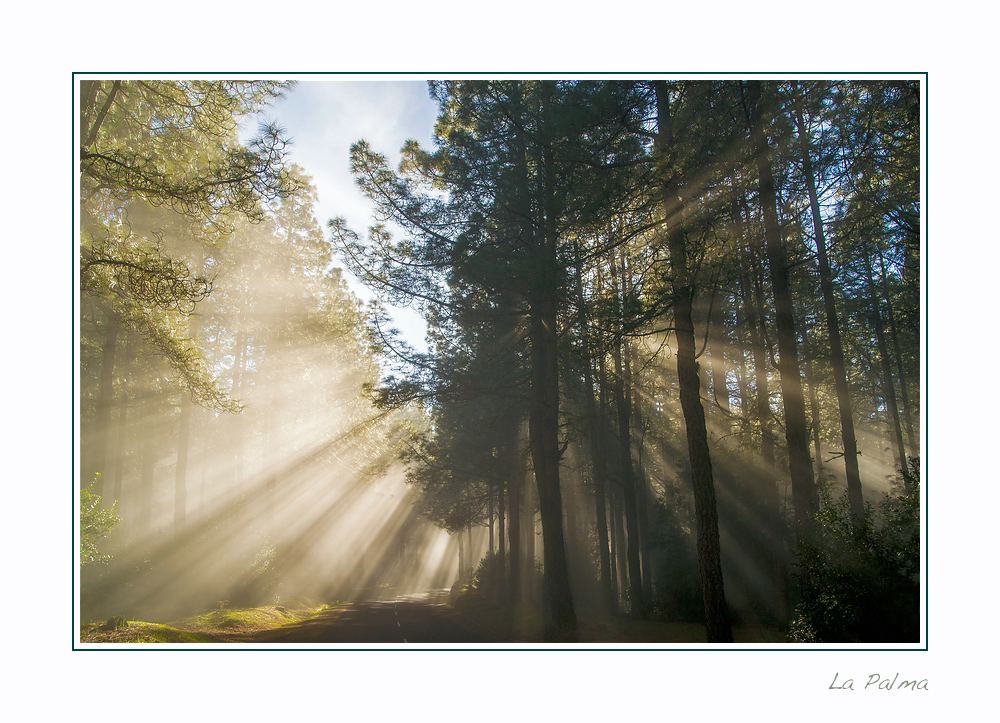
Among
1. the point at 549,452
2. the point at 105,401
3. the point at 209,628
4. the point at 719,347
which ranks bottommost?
the point at 209,628

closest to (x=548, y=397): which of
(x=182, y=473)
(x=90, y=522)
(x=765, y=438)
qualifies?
(x=765, y=438)

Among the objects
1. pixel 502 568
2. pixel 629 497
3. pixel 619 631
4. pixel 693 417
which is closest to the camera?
pixel 693 417

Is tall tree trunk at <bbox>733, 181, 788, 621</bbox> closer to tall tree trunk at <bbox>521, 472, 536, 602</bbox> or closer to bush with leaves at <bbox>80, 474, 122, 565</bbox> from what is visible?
tall tree trunk at <bbox>521, 472, 536, 602</bbox>

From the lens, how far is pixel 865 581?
610 centimetres

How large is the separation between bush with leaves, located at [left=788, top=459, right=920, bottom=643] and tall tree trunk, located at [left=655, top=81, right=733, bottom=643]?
1.08 meters

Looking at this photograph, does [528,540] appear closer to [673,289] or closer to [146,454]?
[673,289]

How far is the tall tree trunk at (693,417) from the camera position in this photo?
7.42 meters

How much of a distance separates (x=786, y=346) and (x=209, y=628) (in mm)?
14871

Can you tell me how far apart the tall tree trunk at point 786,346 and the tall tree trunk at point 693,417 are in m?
2.01

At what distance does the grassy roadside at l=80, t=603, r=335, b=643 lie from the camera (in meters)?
8.01

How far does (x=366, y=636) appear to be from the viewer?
11102 mm

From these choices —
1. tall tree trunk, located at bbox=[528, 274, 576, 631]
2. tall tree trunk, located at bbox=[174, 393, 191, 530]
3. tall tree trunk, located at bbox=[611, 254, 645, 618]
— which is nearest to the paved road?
tall tree trunk, located at bbox=[528, 274, 576, 631]
